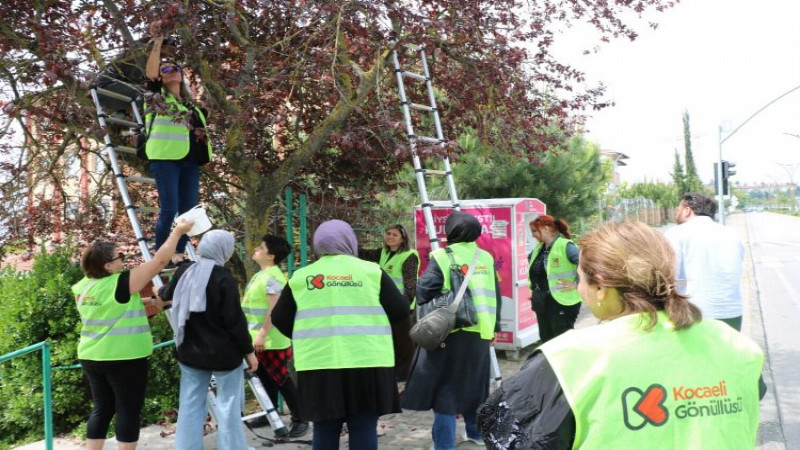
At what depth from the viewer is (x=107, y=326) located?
439cm

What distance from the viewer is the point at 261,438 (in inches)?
223

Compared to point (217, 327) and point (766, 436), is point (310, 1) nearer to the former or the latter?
point (217, 327)

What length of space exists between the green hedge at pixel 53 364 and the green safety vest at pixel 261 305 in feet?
4.52

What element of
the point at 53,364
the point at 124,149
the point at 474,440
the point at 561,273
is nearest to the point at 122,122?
the point at 124,149

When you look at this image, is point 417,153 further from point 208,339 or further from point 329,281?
point 208,339

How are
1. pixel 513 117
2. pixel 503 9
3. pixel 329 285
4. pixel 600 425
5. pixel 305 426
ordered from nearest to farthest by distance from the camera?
pixel 600 425
pixel 329 285
pixel 305 426
pixel 503 9
pixel 513 117

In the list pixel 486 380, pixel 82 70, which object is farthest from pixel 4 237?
pixel 486 380

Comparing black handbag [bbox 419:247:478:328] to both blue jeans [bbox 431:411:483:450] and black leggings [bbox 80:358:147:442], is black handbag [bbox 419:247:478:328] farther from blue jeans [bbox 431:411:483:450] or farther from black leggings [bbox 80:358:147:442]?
black leggings [bbox 80:358:147:442]

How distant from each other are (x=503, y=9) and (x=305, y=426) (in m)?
4.44

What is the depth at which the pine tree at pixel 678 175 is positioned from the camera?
62.1 m

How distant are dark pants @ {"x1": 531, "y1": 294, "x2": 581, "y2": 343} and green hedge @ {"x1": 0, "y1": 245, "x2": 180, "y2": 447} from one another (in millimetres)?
3707

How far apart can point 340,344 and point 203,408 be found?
120 cm

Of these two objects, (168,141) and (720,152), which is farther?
(720,152)

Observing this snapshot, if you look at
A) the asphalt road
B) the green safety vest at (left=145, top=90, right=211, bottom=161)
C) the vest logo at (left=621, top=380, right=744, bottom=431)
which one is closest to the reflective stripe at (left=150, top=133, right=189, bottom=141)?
the green safety vest at (left=145, top=90, right=211, bottom=161)
